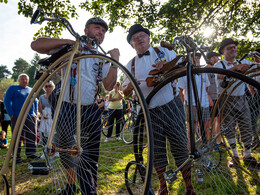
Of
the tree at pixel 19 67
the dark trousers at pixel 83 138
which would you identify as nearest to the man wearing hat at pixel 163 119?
the dark trousers at pixel 83 138

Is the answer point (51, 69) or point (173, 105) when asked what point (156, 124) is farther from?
point (51, 69)

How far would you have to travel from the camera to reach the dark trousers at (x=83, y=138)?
2.00m

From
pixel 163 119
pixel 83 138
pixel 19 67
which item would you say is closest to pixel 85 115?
pixel 83 138

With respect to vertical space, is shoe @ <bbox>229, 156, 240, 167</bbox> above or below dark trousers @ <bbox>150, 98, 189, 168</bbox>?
below

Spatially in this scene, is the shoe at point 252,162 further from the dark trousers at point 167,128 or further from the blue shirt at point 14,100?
the blue shirt at point 14,100

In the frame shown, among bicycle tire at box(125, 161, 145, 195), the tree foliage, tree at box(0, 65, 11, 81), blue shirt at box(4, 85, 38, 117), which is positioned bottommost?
bicycle tire at box(125, 161, 145, 195)

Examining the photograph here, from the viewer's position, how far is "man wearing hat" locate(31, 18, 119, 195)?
6.48 feet

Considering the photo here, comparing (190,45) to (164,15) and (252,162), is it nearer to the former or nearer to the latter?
(252,162)

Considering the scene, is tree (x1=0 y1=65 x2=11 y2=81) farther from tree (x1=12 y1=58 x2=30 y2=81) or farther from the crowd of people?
the crowd of people

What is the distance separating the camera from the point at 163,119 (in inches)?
90.5

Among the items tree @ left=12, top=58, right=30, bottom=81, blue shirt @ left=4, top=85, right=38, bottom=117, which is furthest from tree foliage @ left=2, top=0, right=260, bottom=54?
tree @ left=12, top=58, right=30, bottom=81

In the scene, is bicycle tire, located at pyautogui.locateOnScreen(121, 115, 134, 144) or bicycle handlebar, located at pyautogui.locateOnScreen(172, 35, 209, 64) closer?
bicycle handlebar, located at pyautogui.locateOnScreen(172, 35, 209, 64)

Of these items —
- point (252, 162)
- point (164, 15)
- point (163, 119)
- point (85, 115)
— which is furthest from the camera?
point (164, 15)

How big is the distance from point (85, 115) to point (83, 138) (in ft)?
0.84
